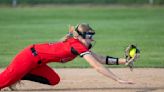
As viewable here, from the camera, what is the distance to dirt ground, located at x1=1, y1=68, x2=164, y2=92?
31.6 ft

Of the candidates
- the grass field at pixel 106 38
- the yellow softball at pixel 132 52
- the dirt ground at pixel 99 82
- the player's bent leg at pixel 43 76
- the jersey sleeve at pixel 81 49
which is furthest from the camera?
the grass field at pixel 106 38

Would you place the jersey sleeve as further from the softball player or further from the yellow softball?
the yellow softball

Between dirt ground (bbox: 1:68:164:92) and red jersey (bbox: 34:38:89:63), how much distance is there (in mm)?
1008

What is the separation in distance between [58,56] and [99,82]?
2.07 meters

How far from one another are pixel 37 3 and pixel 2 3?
2.96 metres

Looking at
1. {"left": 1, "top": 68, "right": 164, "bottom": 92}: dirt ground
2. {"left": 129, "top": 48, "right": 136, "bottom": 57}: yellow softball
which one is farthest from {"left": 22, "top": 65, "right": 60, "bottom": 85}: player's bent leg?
{"left": 129, "top": 48, "right": 136, "bottom": 57}: yellow softball

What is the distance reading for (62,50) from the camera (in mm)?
8680

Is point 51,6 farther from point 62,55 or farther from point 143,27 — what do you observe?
point 62,55

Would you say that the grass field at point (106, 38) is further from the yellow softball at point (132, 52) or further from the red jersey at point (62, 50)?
the red jersey at point (62, 50)

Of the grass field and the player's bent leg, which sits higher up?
the player's bent leg

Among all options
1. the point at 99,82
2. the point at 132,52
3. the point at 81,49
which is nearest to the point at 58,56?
the point at 81,49

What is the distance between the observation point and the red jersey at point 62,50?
859 centimetres

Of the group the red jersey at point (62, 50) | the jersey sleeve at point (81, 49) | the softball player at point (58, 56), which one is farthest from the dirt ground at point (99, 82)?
the jersey sleeve at point (81, 49)

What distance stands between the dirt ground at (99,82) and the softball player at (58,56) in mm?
616
